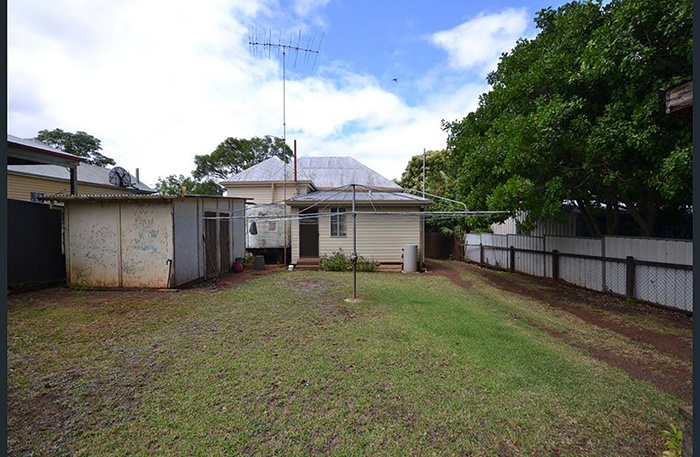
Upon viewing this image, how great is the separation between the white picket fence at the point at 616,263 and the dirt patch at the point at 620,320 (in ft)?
0.99

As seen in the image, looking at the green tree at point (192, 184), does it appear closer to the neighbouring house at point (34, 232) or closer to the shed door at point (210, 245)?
the shed door at point (210, 245)

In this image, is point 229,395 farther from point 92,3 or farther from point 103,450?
point 92,3

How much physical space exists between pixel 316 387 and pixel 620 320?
6.42m

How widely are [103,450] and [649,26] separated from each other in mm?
9429

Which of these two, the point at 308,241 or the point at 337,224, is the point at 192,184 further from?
the point at 337,224

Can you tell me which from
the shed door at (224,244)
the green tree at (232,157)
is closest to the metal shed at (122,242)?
the shed door at (224,244)

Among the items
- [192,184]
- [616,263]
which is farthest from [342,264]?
[192,184]

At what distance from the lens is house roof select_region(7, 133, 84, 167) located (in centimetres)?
770

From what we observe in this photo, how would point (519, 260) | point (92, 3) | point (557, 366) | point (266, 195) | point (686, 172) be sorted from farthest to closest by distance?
point (266, 195) < point (519, 260) < point (92, 3) < point (686, 172) < point (557, 366)

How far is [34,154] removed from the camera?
26.5 feet

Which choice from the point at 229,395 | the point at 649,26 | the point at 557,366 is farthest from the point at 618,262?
the point at 229,395

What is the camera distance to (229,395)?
10.1ft

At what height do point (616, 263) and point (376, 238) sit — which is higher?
point (376, 238)

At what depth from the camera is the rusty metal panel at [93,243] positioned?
816cm
